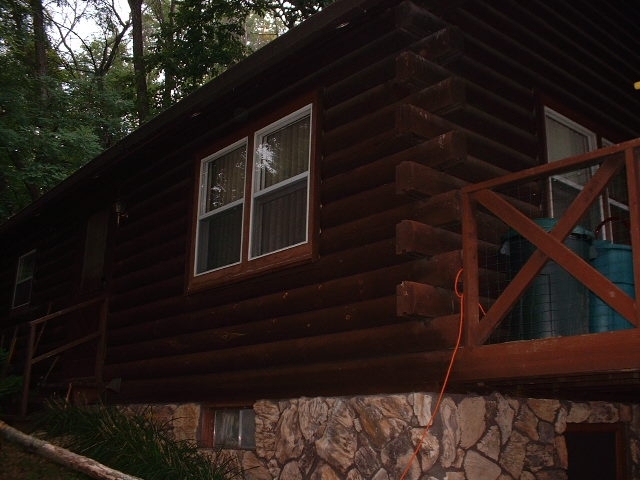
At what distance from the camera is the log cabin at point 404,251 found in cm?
499

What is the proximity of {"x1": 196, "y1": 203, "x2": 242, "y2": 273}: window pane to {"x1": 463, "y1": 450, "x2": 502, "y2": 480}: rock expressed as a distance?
137 inches

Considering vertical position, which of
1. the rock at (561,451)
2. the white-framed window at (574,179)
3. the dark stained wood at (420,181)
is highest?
the white-framed window at (574,179)

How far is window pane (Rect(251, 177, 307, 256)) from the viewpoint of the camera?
687 centimetres

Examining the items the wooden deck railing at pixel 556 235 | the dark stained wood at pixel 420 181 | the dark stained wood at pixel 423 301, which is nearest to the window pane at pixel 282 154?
the dark stained wood at pixel 420 181

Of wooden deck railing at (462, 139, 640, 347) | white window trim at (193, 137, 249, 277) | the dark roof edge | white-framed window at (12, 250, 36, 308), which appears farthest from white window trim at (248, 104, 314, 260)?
white-framed window at (12, 250, 36, 308)

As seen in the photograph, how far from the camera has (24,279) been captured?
13805 mm

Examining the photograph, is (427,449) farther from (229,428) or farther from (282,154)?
(282,154)

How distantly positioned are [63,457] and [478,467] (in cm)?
419

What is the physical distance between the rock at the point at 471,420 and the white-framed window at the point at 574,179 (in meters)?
2.13

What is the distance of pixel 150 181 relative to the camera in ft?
31.8

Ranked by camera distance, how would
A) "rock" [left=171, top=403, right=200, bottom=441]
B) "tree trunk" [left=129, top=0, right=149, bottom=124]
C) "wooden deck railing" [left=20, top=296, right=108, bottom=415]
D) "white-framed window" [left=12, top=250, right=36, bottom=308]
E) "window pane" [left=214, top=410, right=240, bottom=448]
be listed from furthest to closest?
"tree trunk" [left=129, top=0, right=149, bottom=124] < "white-framed window" [left=12, top=250, right=36, bottom=308] < "wooden deck railing" [left=20, top=296, right=108, bottom=415] < "rock" [left=171, top=403, right=200, bottom=441] < "window pane" [left=214, top=410, right=240, bottom=448]

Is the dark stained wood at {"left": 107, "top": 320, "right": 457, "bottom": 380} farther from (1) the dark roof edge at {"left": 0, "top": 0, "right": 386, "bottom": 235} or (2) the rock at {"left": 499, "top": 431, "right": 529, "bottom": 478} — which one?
(1) the dark roof edge at {"left": 0, "top": 0, "right": 386, "bottom": 235}

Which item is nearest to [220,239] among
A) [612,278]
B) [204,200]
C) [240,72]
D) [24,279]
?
[204,200]

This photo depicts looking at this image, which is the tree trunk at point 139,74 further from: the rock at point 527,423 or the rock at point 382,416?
the rock at point 527,423
